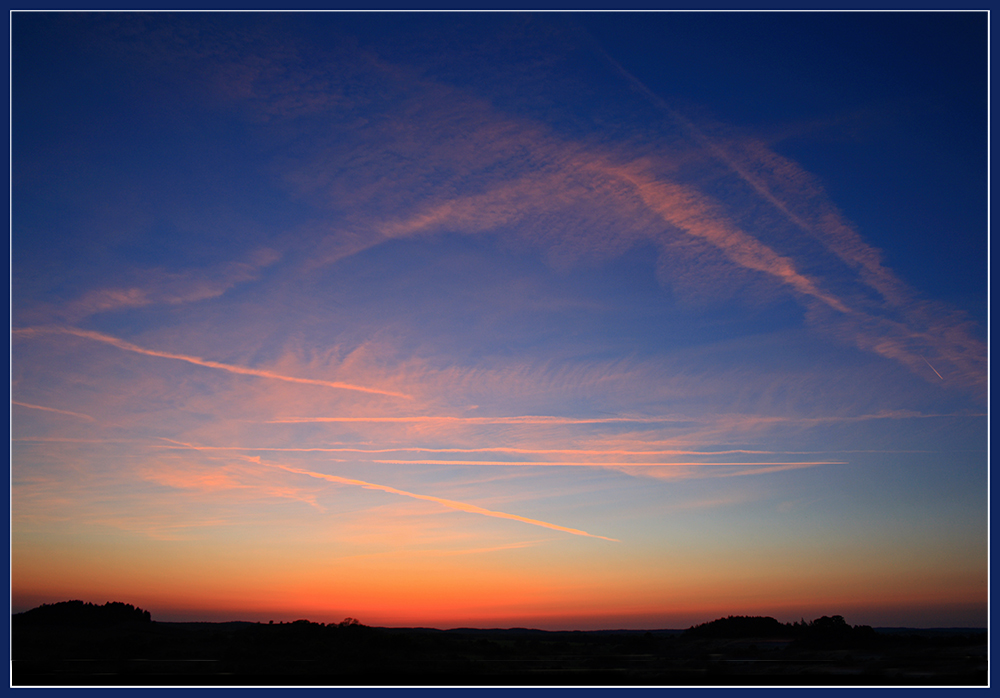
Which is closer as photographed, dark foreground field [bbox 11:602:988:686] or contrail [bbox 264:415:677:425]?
dark foreground field [bbox 11:602:988:686]

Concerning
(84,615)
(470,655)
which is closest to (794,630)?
(470,655)

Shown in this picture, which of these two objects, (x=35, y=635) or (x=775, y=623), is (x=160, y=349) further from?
(x=775, y=623)

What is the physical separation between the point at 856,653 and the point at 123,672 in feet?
38.0

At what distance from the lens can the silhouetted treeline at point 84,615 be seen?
12396mm

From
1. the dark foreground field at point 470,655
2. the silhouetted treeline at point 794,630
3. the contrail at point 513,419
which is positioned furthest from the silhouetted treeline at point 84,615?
the silhouetted treeline at point 794,630

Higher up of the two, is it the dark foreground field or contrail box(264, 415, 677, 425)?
contrail box(264, 415, 677, 425)

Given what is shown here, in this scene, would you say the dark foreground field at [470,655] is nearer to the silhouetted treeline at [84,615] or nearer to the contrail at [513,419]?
the silhouetted treeline at [84,615]

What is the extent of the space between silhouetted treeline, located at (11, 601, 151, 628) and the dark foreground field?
0.02 meters

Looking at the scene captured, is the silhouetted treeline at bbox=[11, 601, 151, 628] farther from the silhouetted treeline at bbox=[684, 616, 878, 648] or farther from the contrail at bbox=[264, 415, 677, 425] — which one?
Answer: the silhouetted treeline at bbox=[684, 616, 878, 648]

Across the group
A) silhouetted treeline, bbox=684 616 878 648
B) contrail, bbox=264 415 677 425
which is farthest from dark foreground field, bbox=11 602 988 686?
contrail, bbox=264 415 677 425

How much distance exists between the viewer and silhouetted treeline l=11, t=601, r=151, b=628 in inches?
488

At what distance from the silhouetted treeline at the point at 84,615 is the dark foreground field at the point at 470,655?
0.07ft

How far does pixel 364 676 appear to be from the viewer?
1077cm

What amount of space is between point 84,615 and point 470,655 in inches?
274
